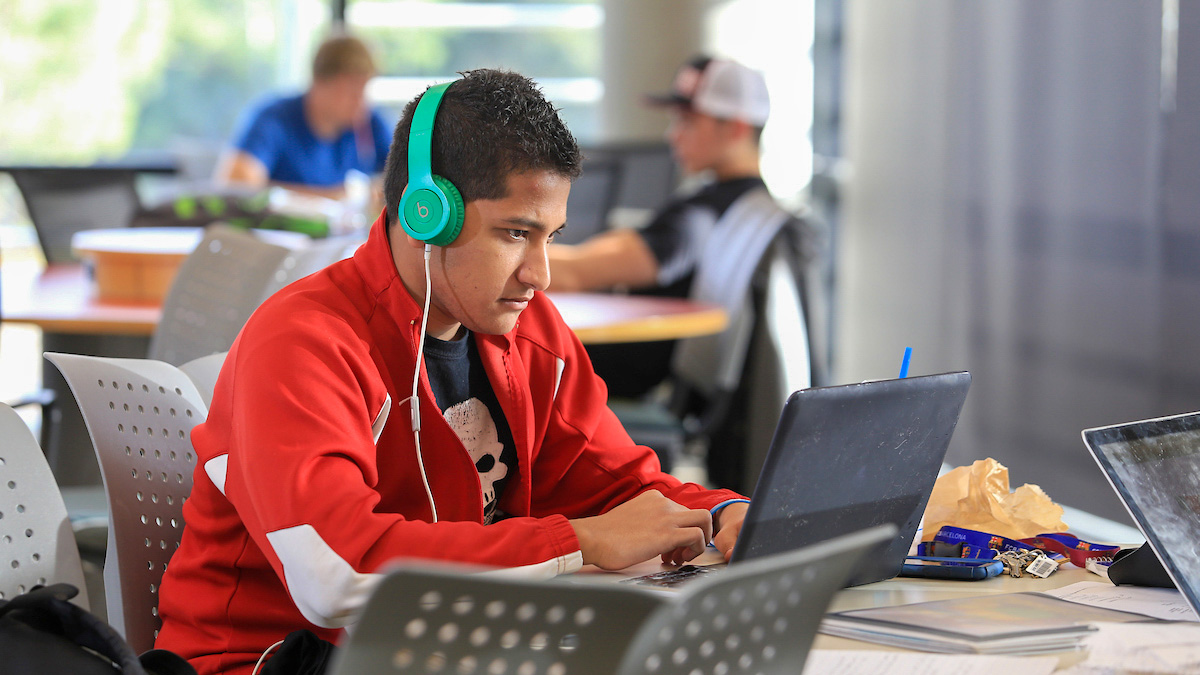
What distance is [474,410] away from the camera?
135 centimetres

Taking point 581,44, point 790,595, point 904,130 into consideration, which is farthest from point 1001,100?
point 581,44

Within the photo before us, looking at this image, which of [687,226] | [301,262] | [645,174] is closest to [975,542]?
[301,262]

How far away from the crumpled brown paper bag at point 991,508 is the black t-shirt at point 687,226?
1.85 metres

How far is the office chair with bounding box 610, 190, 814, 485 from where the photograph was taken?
2.74m

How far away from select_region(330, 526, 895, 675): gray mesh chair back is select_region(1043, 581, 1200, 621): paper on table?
45 cm

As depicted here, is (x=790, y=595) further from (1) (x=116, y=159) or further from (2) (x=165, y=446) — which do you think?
(1) (x=116, y=159)

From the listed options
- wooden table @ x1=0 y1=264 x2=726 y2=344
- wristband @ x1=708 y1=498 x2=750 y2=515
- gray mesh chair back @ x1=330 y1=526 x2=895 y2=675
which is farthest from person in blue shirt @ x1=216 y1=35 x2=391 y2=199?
gray mesh chair back @ x1=330 y1=526 x2=895 y2=675

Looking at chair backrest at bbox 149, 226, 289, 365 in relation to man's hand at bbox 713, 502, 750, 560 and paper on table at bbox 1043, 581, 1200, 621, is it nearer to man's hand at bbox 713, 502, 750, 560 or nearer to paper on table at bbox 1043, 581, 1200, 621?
man's hand at bbox 713, 502, 750, 560

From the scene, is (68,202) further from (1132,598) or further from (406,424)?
(1132,598)

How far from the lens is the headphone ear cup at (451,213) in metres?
1.17

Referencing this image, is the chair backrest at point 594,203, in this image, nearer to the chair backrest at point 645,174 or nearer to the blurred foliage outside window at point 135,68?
the chair backrest at point 645,174

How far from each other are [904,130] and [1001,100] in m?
0.68

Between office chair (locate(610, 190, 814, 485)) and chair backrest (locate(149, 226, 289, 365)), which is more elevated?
chair backrest (locate(149, 226, 289, 365))

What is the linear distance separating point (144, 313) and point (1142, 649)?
201cm
